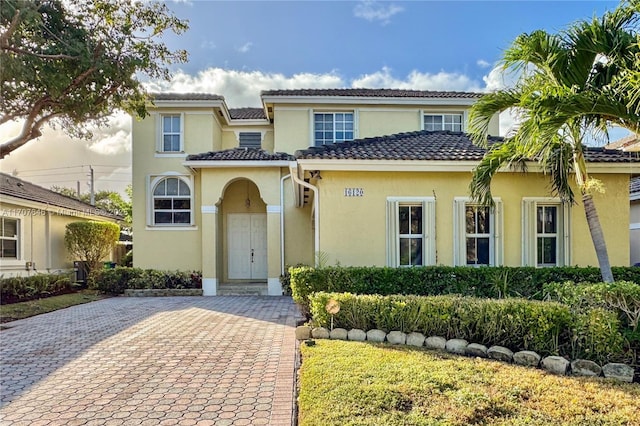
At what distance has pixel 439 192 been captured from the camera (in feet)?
35.2

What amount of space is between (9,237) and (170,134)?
756 centimetres

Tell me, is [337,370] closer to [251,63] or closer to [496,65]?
[496,65]

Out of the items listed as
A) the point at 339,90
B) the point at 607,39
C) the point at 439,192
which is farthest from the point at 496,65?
the point at 339,90

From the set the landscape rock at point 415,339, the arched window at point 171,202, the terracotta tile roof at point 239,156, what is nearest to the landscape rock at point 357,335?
the landscape rock at point 415,339

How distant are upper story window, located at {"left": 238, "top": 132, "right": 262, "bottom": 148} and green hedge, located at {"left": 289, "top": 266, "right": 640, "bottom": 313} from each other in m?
11.6

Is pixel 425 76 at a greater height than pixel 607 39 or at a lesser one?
greater

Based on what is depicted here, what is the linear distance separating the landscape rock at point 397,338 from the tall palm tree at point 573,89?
171 inches

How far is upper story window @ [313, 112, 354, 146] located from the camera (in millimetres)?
17906

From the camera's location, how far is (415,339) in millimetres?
7000

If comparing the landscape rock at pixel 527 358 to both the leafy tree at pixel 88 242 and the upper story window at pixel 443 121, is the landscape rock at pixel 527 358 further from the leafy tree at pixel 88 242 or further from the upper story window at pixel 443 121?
the leafy tree at pixel 88 242

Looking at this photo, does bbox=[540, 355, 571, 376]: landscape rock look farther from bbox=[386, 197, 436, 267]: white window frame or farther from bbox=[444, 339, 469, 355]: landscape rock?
bbox=[386, 197, 436, 267]: white window frame

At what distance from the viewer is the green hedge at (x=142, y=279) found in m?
16.3

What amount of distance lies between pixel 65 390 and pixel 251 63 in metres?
13.3

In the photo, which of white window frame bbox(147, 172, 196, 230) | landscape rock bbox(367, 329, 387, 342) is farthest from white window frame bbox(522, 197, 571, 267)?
white window frame bbox(147, 172, 196, 230)
